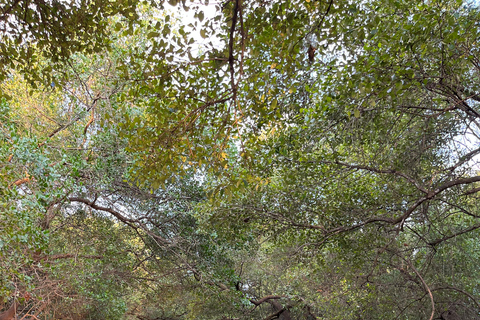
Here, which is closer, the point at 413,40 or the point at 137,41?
the point at 413,40

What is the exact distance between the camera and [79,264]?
6516 millimetres

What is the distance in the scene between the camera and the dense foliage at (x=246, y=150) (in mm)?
2852

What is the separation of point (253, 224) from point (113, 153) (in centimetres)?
271

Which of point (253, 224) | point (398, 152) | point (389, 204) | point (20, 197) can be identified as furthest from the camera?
point (253, 224)

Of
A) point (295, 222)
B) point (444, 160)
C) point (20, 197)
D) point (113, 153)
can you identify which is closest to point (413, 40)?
point (444, 160)

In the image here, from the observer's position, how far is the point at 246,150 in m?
2.76

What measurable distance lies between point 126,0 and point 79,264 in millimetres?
5039

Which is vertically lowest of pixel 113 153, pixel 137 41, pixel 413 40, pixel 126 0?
pixel 126 0

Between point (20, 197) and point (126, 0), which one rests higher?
point (126, 0)

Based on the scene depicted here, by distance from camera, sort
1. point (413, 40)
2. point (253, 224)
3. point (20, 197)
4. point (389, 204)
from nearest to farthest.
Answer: point (413, 40), point (20, 197), point (389, 204), point (253, 224)

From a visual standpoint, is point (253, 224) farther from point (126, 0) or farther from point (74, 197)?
point (126, 0)

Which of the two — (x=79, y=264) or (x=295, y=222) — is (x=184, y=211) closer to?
(x=79, y=264)

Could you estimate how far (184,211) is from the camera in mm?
7258

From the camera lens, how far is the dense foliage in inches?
112
